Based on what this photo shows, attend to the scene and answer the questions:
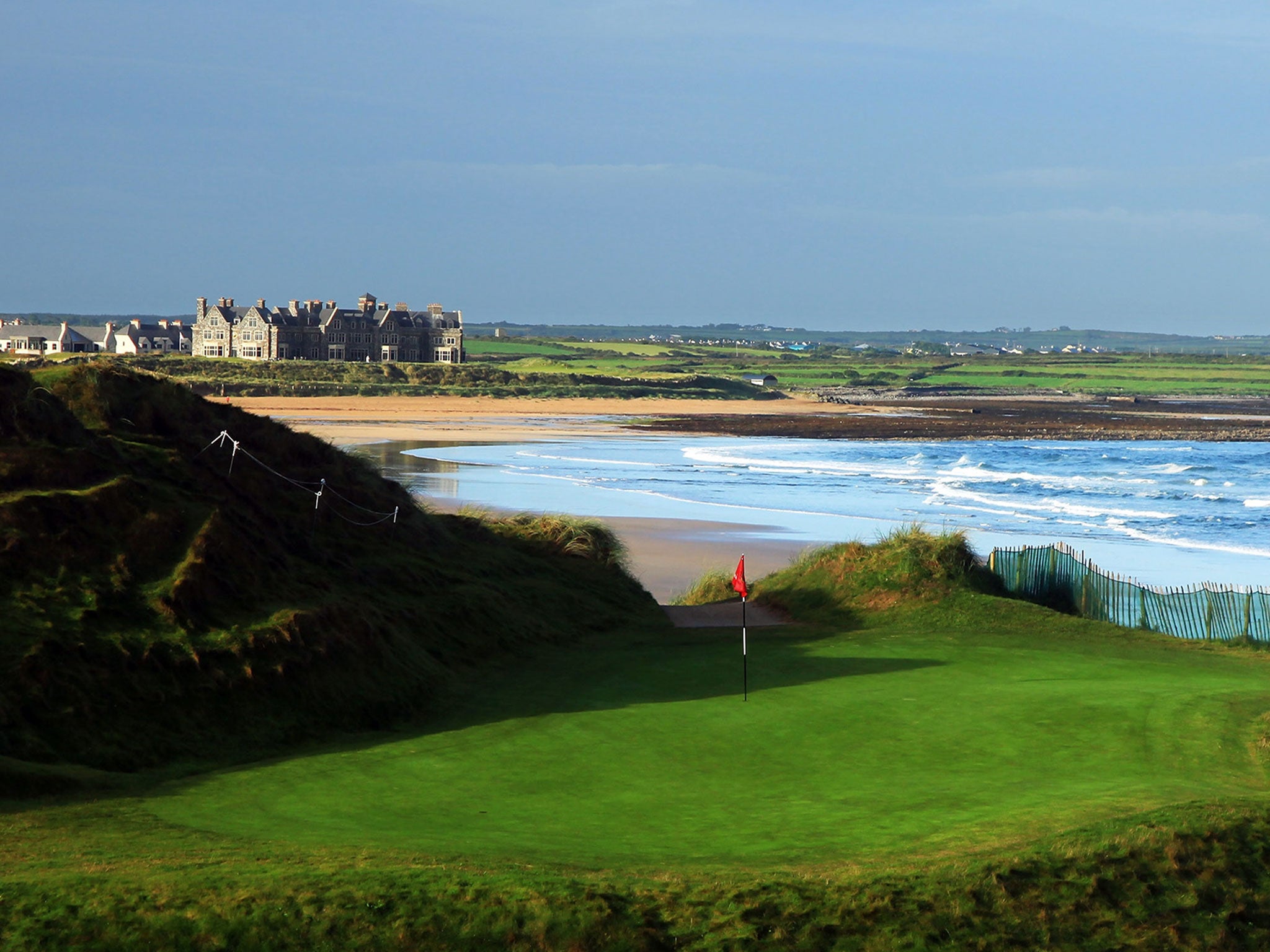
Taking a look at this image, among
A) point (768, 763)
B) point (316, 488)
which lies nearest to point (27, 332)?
point (316, 488)

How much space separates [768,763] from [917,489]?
4156cm

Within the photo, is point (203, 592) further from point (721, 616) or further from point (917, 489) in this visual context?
point (917, 489)

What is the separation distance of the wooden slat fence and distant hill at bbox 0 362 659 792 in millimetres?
7173

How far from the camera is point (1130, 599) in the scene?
77.5 feet

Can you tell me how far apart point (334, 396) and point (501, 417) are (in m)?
21.7

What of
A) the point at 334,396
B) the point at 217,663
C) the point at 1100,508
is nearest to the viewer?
the point at 217,663

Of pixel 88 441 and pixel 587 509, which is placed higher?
pixel 88 441

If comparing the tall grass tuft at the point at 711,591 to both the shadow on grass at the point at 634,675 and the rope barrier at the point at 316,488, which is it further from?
the rope barrier at the point at 316,488

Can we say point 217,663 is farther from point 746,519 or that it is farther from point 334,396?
point 334,396

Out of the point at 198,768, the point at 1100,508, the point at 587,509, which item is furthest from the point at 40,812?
the point at 1100,508

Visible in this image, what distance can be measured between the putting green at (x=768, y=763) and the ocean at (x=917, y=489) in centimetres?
1669

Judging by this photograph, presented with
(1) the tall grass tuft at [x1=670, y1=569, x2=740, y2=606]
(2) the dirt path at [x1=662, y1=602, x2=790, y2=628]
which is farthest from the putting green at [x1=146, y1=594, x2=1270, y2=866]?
(1) the tall grass tuft at [x1=670, y1=569, x2=740, y2=606]

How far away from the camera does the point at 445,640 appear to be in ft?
63.4

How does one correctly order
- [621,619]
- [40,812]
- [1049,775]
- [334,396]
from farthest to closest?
[334,396], [621,619], [1049,775], [40,812]
